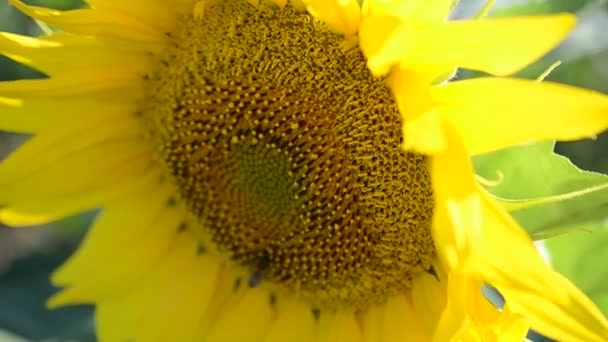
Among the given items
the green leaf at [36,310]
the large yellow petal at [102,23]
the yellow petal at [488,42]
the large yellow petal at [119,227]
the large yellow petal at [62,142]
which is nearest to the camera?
the yellow petal at [488,42]

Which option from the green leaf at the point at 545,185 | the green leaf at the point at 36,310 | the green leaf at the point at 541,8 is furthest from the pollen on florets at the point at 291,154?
the green leaf at the point at 36,310

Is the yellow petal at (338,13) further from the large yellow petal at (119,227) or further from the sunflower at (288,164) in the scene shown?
the large yellow petal at (119,227)

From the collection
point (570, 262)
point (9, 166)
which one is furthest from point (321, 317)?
point (9, 166)

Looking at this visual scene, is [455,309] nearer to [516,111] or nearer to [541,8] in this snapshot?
[516,111]

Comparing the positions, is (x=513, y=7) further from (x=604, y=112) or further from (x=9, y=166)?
(x=9, y=166)

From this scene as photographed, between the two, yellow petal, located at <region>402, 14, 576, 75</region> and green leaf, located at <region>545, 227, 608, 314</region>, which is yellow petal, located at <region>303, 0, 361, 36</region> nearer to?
yellow petal, located at <region>402, 14, 576, 75</region>

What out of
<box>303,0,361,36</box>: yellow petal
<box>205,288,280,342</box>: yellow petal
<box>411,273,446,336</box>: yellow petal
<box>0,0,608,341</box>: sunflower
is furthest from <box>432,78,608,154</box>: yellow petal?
<box>205,288,280,342</box>: yellow petal
